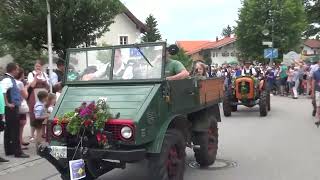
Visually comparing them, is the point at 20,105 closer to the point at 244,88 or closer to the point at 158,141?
the point at 158,141

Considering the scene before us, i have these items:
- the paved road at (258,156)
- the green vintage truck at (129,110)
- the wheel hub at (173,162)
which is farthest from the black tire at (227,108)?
the wheel hub at (173,162)

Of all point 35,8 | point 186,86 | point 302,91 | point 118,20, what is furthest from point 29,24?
point 118,20

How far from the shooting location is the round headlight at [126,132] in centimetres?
630

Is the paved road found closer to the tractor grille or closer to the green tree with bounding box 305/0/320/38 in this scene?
the tractor grille

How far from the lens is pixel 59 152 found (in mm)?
6492

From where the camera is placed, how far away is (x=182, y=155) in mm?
7141

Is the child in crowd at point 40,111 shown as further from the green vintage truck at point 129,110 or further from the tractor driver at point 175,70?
the tractor driver at point 175,70

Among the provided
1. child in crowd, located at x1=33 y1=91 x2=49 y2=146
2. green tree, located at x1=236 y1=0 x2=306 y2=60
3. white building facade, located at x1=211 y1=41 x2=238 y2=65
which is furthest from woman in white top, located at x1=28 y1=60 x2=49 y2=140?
white building facade, located at x1=211 y1=41 x2=238 y2=65

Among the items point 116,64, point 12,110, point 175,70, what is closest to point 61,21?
point 12,110

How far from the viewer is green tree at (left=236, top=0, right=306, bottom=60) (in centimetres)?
5819

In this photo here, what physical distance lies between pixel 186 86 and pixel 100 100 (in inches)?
59.5

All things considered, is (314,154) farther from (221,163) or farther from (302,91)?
(302,91)

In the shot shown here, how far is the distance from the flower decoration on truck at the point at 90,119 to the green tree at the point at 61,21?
15094 millimetres

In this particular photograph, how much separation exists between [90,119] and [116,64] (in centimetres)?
133
